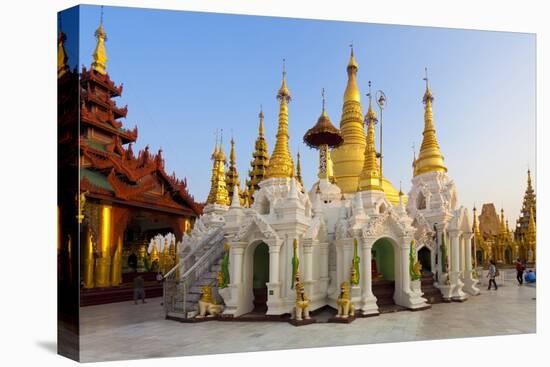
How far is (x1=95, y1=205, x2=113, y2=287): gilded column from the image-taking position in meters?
8.44

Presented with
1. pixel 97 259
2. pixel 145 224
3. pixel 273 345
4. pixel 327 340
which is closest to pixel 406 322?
pixel 327 340

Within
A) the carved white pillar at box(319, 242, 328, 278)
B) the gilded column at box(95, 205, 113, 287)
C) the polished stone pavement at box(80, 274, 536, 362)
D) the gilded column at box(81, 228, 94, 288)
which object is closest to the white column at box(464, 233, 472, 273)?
the polished stone pavement at box(80, 274, 536, 362)

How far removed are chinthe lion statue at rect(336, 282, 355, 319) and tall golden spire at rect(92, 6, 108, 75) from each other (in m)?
5.42

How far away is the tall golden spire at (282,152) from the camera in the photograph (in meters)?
10.4

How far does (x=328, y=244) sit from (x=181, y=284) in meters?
3.10

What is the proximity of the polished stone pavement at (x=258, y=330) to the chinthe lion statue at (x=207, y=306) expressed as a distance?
0.32 meters

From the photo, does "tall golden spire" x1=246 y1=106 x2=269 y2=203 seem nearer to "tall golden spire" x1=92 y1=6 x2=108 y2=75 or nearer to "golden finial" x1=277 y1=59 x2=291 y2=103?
"golden finial" x1=277 y1=59 x2=291 y2=103

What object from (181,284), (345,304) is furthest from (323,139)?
(181,284)

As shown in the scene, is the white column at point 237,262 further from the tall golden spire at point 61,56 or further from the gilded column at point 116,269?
the tall golden spire at point 61,56

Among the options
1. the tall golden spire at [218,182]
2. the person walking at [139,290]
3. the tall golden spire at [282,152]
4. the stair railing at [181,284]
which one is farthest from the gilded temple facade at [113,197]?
→ the tall golden spire at [282,152]

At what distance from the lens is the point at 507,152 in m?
8.88

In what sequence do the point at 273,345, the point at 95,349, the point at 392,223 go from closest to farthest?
the point at 95,349 → the point at 273,345 → the point at 392,223

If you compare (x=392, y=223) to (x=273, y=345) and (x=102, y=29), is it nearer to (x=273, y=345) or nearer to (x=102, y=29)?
(x=273, y=345)

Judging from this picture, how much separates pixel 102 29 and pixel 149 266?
5250mm
